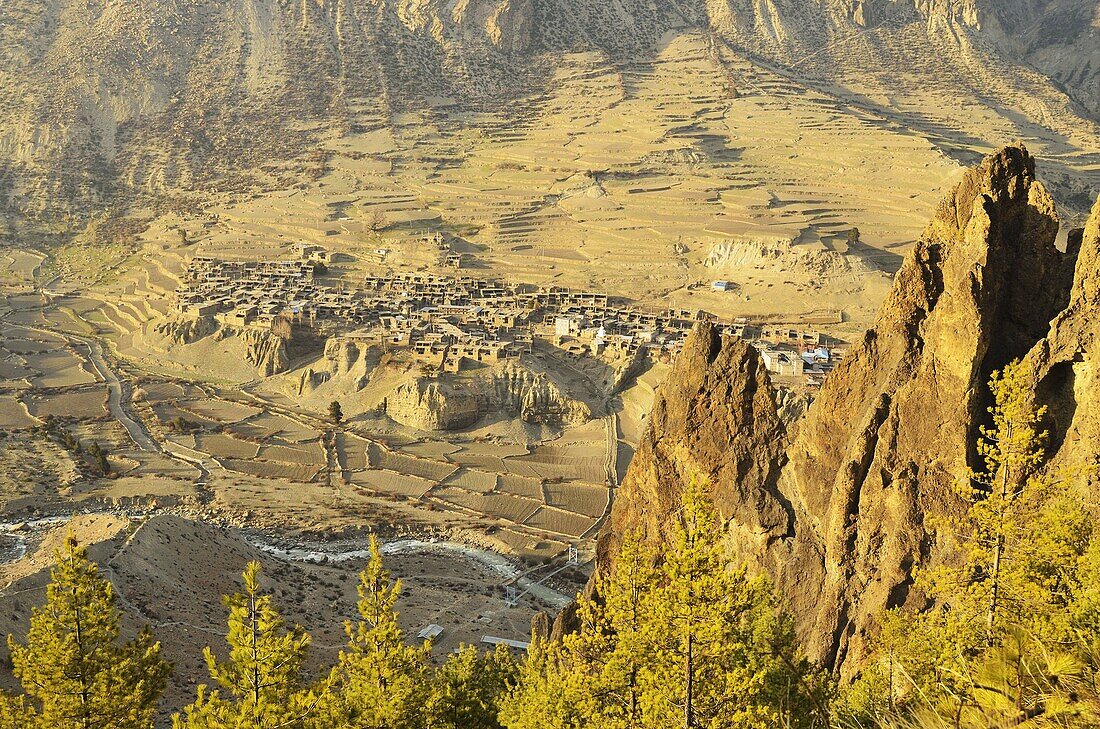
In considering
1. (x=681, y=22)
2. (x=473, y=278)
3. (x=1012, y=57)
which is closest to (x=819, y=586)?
(x=473, y=278)

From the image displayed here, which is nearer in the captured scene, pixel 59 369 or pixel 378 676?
pixel 378 676

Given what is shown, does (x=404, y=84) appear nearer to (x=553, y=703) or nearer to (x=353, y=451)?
(x=353, y=451)

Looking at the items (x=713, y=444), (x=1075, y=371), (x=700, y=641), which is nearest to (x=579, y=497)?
(x=713, y=444)

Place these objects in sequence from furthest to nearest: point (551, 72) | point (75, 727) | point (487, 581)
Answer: point (551, 72), point (487, 581), point (75, 727)

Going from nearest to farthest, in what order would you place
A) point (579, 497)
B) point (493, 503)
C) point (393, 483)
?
point (493, 503), point (579, 497), point (393, 483)

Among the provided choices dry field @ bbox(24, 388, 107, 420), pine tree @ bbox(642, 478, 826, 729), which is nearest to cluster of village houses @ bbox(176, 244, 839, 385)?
dry field @ bbox(24, 388, 107, 420)

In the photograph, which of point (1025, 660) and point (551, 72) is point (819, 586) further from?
point (551, 72)

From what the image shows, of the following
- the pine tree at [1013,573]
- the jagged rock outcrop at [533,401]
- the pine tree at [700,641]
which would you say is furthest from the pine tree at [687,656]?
the jagged rock outcrop at [533,401]
